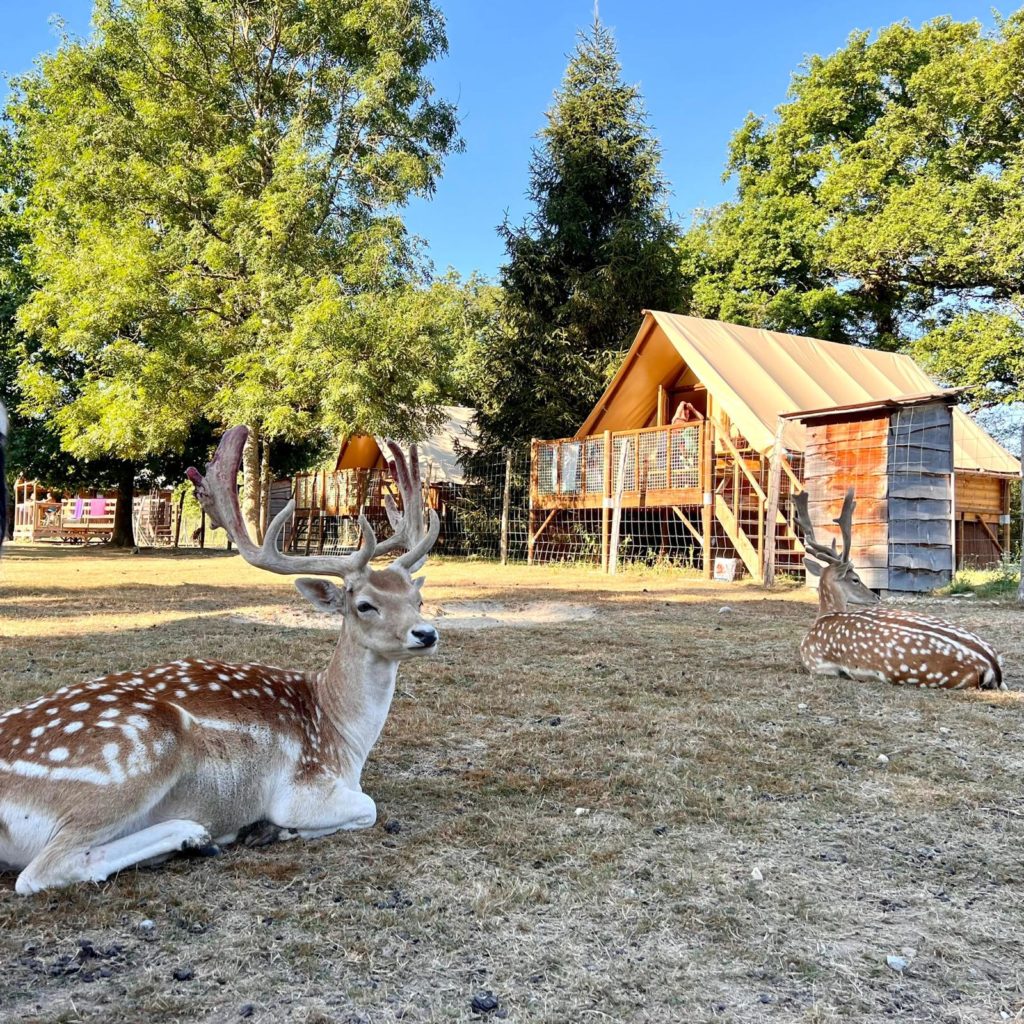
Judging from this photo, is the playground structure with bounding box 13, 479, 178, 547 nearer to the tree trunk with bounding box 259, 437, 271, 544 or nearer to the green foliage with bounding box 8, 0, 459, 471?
the tree trunk with bounding box 259, 437, 271, 544

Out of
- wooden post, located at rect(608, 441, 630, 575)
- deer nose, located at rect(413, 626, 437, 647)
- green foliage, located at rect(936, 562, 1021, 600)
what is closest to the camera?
deer nose, located at rect(413, 626, 437, 647)

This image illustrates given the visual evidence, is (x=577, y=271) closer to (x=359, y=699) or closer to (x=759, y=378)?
(x=759, y=378)

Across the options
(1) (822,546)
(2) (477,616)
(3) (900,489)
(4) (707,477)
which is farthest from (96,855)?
(4) (707,477)

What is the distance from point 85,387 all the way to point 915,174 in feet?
85.0

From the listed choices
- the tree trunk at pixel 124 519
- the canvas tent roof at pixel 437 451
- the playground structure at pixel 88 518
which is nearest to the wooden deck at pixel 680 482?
the canvas tent roof at pixel 437 451

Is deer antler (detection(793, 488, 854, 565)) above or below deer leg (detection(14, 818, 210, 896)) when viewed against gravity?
above

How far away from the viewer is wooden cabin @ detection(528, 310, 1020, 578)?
55.0 feet

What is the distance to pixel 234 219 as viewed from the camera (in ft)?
71.8

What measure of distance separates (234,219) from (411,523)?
19.8 metres

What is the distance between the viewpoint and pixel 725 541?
19.9m

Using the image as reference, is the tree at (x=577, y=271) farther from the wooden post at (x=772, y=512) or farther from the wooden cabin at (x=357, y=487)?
the wooden post at (x=772, y=512)

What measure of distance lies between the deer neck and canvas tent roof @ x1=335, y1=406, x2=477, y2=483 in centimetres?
2352

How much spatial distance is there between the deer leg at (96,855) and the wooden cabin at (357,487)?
19.9 m

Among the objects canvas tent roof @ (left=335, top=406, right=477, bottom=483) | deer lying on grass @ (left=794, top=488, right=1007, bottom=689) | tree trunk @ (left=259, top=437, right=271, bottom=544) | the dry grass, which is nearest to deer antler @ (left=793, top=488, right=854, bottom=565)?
deer lying on grass @ (left=794, top=488, right=1007, bottom=689)
